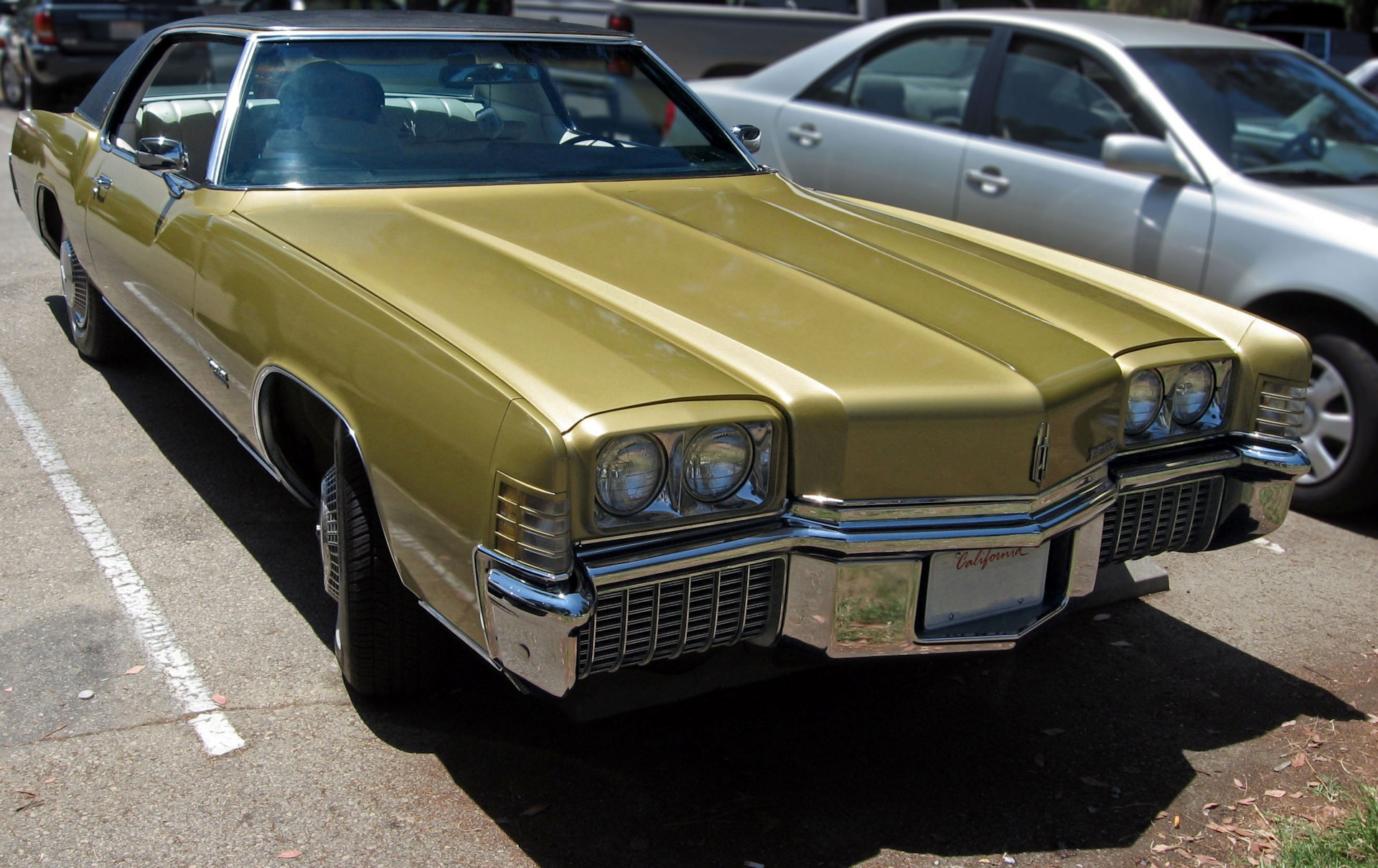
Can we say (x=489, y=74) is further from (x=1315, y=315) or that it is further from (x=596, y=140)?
(x=1315, y=315)

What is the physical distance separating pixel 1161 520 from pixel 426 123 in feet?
7.71

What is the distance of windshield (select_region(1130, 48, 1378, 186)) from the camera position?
5039 millimetres

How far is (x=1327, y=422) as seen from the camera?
15.0 feet

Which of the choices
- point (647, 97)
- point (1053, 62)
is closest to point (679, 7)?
point (647, 97)

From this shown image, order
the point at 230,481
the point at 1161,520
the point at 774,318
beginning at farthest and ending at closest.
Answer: the point at 230,481, the point at 1161,520, the point at 774,318

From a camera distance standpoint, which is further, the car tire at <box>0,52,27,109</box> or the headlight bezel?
the car tire at <box>0,52,27,109</box>

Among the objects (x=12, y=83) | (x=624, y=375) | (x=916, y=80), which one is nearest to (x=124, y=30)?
(x=12, y=83)

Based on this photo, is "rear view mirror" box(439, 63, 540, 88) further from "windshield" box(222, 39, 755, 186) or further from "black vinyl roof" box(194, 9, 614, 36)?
"black vinyl roof" box(194, 9, 614, 36)

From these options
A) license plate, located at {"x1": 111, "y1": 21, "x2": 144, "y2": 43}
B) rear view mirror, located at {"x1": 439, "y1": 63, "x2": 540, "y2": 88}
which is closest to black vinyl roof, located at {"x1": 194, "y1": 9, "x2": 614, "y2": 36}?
rear view mirror, located at {"x1": 439, "y1": 63, "x2": 540, "y2": 88}

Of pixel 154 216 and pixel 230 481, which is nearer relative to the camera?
pixel 154 216

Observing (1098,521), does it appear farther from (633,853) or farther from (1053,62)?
(1053,62)

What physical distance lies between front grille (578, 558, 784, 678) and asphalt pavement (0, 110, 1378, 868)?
440 mm

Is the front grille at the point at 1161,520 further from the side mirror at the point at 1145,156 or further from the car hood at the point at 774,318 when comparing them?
the side mirror at the point at 1145,156

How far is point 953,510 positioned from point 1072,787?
812mm
